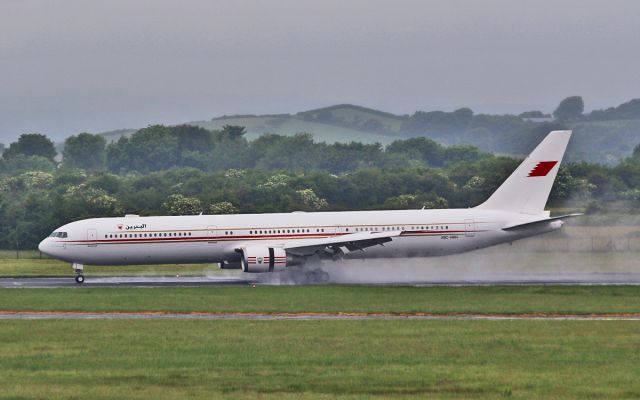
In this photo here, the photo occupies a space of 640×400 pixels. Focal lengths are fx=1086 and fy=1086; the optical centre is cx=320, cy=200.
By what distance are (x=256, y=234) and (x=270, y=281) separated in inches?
120

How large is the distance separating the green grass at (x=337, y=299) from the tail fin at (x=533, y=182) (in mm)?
11042

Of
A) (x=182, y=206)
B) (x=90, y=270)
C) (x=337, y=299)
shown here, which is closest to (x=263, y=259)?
(x=337, y=299)

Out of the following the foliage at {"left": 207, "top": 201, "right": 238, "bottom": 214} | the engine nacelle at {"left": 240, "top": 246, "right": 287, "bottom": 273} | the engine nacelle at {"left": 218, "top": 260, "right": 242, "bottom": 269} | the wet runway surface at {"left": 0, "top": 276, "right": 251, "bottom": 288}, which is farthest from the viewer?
the foliage at {"left": 207, "top": 201, "right": 238, "bottom": 214}

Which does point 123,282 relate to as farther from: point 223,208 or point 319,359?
point 319,359

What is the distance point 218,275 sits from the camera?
70.5 metres

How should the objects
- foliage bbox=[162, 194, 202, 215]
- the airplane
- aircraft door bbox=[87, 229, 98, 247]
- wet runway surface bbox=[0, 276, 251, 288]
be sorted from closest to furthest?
1. wet runway surface bbox=[0, 276, 251, 288]
2. the airplane
3. aircraft door bbox=[87, 229, 98, 247]
4. foliage bbox=[162, 194, 202, 215]

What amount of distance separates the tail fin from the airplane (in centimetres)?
6

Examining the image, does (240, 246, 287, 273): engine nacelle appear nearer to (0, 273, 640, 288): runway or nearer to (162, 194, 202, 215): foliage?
(0, 273, 640, 288): runway

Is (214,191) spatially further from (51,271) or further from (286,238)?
(286,238)

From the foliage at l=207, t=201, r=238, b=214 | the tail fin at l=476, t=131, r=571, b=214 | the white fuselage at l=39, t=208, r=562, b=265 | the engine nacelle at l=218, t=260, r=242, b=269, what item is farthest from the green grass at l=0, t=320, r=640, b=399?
the foliage at l=207, t=201, r=238, b=214

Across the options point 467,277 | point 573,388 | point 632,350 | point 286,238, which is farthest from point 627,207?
point 573,388

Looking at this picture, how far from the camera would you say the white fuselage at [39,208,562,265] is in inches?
2552

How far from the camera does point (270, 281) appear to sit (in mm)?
64312

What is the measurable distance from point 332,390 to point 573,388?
5705 mm
